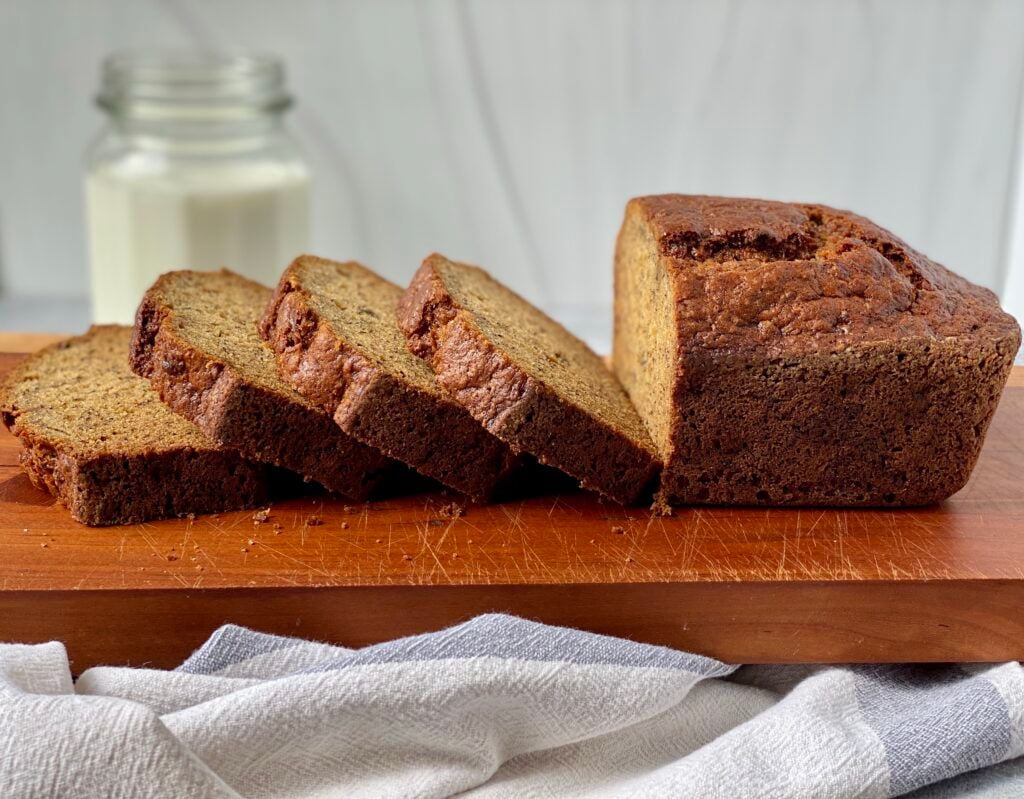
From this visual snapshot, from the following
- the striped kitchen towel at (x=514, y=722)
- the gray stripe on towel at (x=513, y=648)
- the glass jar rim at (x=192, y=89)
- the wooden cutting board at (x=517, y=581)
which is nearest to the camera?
the striped kitchen towel at (x=514, y=722)

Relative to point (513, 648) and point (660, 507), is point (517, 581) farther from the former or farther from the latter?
point (660, 507)

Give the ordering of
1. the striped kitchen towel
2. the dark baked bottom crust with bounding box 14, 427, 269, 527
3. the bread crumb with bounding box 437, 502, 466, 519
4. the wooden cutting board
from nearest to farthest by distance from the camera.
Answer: the striped kitchen towel
the wooden cutting board
the dark baked bottom crust with bounding box 14, 427, 269, 527
the bread crumb with bounding box 437, 502, 466, 519

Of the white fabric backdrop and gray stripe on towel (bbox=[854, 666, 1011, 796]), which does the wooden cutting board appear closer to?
gray stripe on towel (bbox=[854, 666, 1011, 796])

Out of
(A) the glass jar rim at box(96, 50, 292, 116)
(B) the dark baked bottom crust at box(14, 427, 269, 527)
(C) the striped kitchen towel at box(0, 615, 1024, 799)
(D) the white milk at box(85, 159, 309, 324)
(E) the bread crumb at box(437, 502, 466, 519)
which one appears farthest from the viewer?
(D) the white milk at box(85, 159, 309, 324)

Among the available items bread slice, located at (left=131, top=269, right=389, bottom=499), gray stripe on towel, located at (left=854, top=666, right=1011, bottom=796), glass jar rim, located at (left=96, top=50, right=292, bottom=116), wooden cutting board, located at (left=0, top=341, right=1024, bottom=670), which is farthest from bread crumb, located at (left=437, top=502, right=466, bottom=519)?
glass jar rim, located at (left=96, top=50, right=292, bottom=116)

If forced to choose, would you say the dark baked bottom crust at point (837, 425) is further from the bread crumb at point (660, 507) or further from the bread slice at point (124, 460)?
the bread slice at point (124, 460)

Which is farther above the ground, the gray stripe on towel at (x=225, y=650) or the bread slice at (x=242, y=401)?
the bread slice at (x=242, y=401)

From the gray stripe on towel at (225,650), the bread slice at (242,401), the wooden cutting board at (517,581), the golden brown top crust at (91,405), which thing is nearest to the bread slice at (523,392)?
the wooden cutting board at (517,581)

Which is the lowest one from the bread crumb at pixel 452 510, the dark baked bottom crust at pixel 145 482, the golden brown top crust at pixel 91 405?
the bread crumb at pixel 452 510
